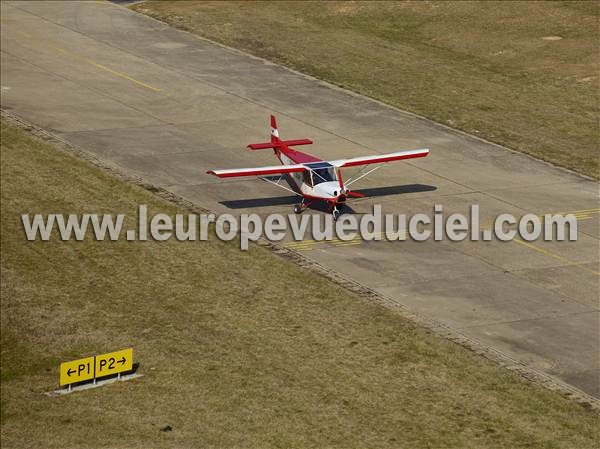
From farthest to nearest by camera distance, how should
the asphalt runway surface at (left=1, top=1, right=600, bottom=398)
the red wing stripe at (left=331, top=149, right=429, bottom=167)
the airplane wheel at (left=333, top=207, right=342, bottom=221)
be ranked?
the red wing stripe at (left=331, top=149, right=429, bottom=167) → the airplane wheel at (left=333, top=207, right=342, bottom=221) → the asphalt runway surface at (left=1, top=1, right=600, bottom=398)

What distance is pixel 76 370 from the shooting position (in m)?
34.8

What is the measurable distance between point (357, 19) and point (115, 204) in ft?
116

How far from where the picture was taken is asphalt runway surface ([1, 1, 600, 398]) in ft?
136

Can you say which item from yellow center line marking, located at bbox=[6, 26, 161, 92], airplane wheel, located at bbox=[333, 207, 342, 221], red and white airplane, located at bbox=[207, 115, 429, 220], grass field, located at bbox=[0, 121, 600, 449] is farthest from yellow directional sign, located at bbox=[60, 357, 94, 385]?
yellow center line marking, located at bbox=[6, 26, 161, 92]

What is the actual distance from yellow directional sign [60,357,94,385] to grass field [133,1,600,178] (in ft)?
95.2

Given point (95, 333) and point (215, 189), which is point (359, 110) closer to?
point (215, 189)

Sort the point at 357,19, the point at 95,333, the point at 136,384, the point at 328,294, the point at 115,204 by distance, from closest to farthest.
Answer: the point at 136,384 → the point at 95,333 → the point at 328,294 → the point at 115,204 → the point at 357,19

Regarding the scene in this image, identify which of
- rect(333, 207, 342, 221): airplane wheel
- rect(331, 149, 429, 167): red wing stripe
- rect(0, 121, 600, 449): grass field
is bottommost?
rect(0, 121, 600, 449): grass field

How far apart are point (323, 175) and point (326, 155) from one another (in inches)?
316

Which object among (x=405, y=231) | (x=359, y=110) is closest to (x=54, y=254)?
(x=405, y=231)

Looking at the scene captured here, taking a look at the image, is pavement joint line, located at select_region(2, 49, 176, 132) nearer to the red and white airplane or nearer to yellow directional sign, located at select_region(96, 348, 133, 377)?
the red and white airplane

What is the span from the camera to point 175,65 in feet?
237

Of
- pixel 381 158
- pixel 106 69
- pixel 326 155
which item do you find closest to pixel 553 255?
pixel 381 158

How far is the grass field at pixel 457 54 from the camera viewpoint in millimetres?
63062
